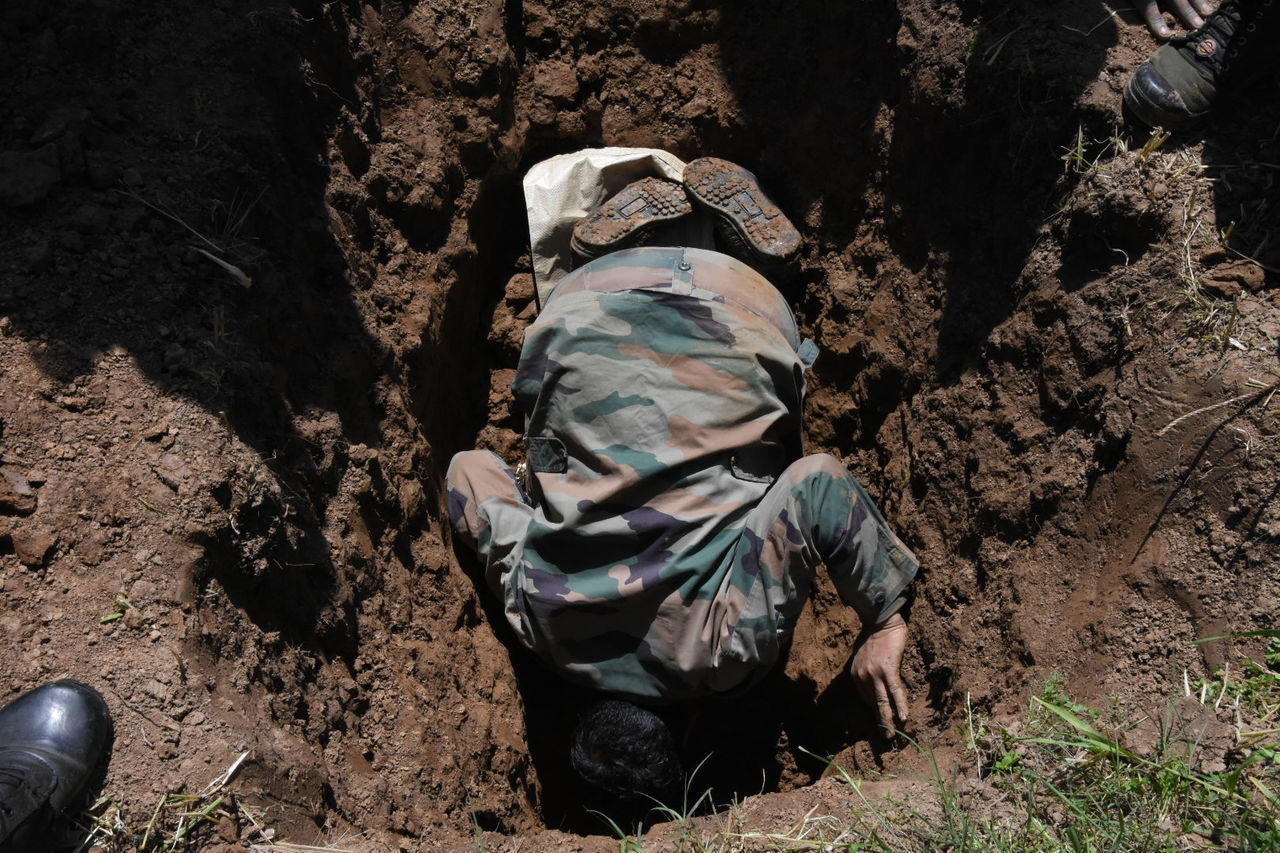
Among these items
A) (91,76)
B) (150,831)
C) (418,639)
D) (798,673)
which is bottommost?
(798,673)

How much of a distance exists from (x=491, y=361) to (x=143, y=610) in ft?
6.07

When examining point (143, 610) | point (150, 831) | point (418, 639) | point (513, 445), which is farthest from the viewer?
point (513, 445)

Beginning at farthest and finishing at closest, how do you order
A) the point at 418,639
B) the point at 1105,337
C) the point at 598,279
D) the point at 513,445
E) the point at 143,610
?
1. the point at 513,445
2. the point at 598,279
3. the point at 418,639
4. the point at 1105,337
5. the point at 143,610

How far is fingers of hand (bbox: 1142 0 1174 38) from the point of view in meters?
2.89

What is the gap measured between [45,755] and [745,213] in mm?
2600

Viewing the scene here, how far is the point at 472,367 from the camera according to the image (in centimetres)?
376

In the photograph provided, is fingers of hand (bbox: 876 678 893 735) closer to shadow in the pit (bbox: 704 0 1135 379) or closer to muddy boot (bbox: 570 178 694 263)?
shadow in the pit (bbox: 704 0 1135 379)

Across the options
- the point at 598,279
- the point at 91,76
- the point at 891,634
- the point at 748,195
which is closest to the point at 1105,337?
the point at 891,634

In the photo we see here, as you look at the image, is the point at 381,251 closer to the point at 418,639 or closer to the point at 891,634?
the point at 418,639

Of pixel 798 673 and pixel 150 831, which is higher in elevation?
pixel 150 831

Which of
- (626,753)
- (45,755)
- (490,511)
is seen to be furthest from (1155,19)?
(45,755)

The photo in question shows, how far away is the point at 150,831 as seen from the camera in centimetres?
203

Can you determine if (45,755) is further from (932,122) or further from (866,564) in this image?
(932,122)

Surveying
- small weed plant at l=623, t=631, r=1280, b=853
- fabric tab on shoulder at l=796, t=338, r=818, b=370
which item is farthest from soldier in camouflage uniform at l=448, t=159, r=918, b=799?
small weed plant at l=623, t=631, r=1280, b=853
